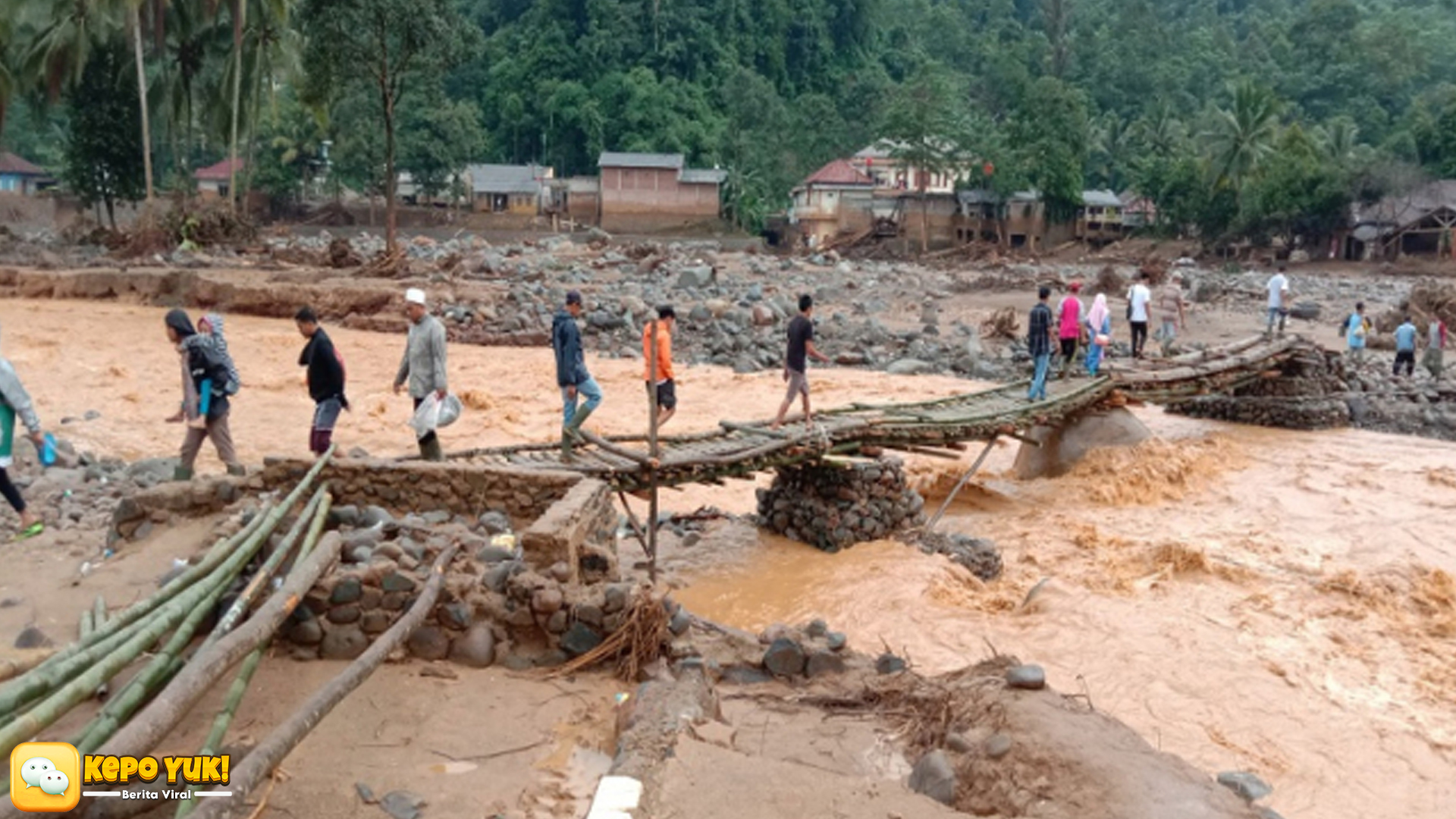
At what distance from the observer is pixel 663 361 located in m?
9.62

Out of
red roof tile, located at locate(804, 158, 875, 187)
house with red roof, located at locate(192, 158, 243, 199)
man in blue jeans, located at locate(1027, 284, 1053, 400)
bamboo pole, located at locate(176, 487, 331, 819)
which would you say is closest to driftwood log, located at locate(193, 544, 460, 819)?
bamboo pole, located at locate(176, 487, 331, 819)

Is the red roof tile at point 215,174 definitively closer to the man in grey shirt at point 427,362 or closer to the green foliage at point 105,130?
the green foliage at point 105,130

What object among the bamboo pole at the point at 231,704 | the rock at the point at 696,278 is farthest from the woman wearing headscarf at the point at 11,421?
the rock at the point at 696,278

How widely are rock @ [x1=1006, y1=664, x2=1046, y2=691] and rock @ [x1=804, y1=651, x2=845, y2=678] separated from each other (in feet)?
2.94

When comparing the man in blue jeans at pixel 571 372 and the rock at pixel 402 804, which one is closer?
the rock at pixel 402 804

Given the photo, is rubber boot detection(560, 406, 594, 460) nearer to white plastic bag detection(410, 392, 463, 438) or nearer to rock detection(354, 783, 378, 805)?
white plastic bag detection(410, 392, 463, 438)

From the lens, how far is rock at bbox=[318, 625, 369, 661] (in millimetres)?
5359

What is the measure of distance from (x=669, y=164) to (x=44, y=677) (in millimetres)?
47974

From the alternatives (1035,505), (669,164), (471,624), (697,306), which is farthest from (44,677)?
(669,164)

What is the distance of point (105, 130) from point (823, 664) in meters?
36.7

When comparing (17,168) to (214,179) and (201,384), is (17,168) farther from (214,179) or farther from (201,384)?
(201,384)

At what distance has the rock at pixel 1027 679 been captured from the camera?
17.8ft

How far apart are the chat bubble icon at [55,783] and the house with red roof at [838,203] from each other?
160 feet

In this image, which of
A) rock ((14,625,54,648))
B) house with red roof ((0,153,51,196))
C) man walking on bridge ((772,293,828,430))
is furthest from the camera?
house with red roof ((0,153,51,196))
